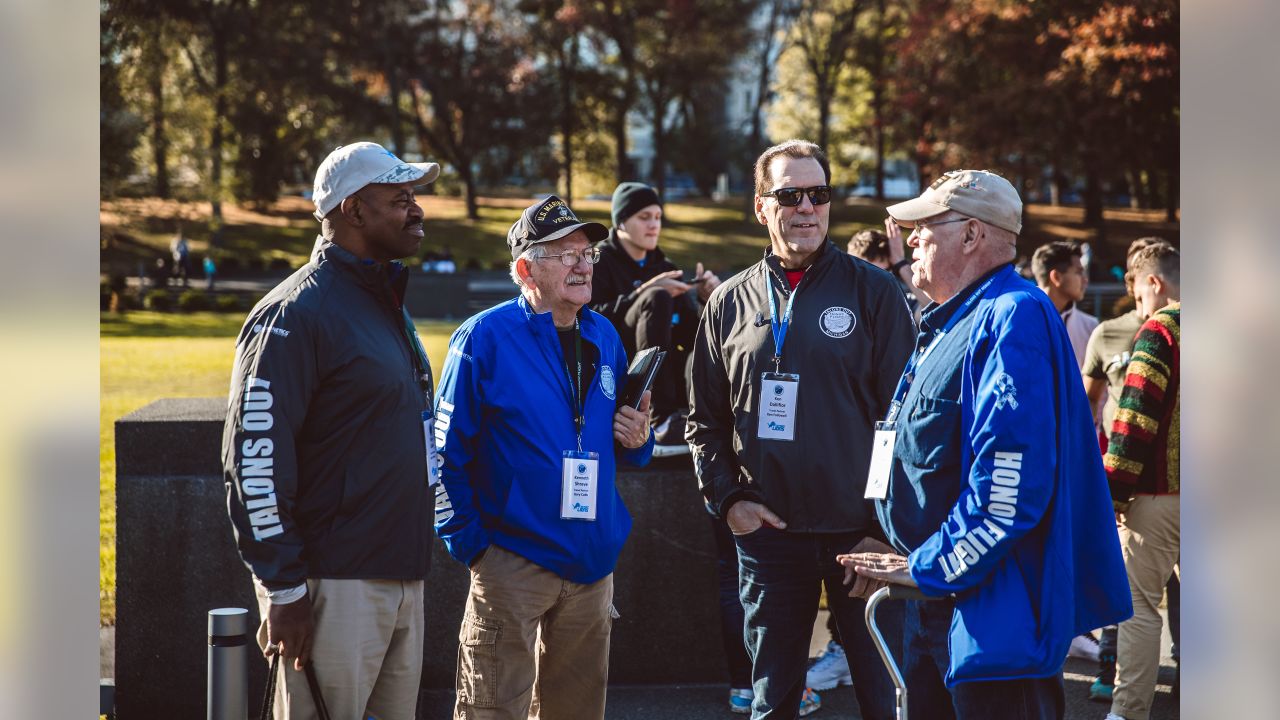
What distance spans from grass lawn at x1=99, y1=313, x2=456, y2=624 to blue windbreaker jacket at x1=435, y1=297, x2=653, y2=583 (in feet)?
12.4

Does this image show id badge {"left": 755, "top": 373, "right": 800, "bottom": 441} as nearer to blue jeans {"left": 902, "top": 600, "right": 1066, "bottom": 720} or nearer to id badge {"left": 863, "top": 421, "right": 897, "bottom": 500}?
id badge {"left": 863, "top": 421, "right": 897, "bottom": 500}

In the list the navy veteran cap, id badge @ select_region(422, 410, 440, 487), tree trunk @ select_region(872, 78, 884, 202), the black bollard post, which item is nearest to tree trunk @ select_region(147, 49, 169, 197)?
tree trunk @ select_region(872, 78, 884, 202)

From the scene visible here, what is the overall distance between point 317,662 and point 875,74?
4573cm

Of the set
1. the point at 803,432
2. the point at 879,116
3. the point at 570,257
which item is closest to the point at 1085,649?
the point at 803,432

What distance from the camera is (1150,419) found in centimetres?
496

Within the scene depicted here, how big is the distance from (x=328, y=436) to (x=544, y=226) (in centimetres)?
106

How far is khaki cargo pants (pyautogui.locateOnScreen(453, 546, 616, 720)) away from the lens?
152 inches

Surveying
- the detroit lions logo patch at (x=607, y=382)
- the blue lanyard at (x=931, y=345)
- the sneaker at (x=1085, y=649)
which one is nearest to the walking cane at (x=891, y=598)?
the blue lanyard at (x=931, y=345)

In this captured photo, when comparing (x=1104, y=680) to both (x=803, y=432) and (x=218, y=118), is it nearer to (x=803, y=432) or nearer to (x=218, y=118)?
(x=803, y=432)

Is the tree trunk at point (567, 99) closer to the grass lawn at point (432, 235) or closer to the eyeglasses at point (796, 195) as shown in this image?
the grass lawn at point (432, 235)
